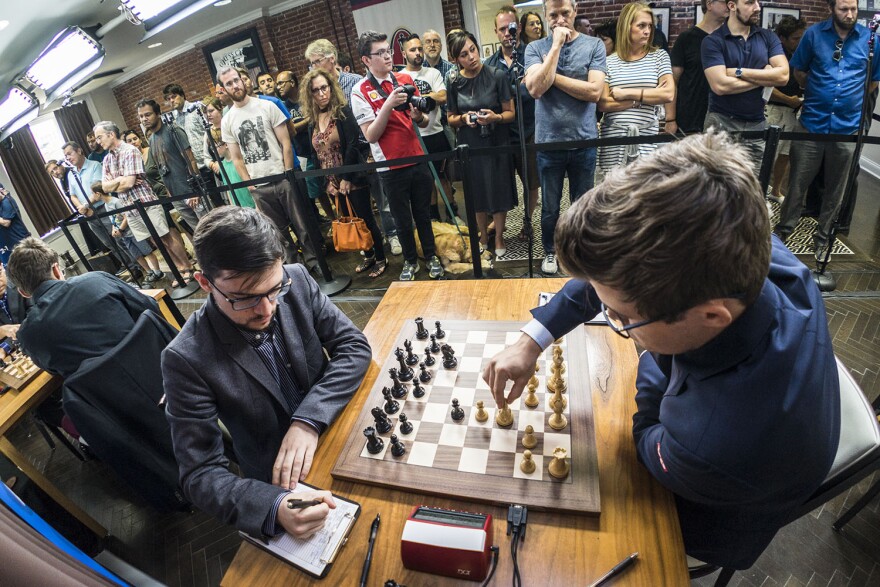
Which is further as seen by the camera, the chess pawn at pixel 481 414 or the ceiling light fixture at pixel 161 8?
the ceiling light fixture at pixel 161 8

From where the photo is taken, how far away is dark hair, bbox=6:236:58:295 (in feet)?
6.81

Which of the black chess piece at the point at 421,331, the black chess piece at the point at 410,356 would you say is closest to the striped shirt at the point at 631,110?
the black chess piece at the point at 421,331

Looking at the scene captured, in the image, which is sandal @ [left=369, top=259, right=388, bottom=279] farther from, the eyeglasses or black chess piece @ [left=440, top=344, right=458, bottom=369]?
the eyeglasses

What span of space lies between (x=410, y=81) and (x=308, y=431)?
2.92 m

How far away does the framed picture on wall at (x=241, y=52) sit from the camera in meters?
8.68

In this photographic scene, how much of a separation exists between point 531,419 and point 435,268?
2.68 m

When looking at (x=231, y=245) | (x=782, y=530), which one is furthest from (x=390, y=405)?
(x=782, y=530)

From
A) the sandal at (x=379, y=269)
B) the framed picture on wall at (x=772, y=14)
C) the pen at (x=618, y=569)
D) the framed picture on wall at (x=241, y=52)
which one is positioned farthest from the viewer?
the framed picture on wall at (x=241, y=52)

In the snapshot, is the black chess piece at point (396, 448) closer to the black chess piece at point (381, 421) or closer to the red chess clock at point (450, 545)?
the black chess piece at point (381, 421)

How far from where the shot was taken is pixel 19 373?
2.33 metres

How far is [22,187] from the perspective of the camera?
29.3 feet

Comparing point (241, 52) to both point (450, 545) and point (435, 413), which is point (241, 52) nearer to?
point (435, 413)

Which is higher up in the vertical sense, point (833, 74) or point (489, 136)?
point (833, 74)

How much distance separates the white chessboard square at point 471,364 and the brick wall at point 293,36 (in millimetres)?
7079
